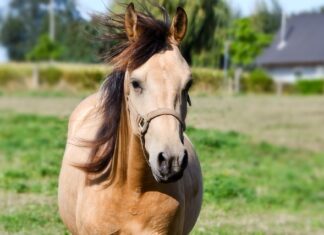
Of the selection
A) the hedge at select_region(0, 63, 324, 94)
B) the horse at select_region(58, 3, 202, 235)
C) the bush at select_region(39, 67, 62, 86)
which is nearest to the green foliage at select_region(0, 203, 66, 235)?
the horse at select_region(58, 3, 202, 235)

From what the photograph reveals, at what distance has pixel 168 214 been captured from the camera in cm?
431

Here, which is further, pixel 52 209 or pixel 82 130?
pixel 52 209

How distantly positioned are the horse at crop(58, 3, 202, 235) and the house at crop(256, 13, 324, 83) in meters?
62.4

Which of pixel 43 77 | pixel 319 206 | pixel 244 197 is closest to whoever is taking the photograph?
pixel 244 197

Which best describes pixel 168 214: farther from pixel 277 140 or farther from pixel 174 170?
pixel 277 140

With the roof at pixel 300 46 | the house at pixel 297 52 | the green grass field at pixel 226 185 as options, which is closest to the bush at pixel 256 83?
the house at pixel 297 52

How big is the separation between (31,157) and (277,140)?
22.7 ft

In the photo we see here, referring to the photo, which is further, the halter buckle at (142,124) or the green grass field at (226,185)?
the green grass field at (226,185)

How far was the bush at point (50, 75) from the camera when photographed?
41.1 meters

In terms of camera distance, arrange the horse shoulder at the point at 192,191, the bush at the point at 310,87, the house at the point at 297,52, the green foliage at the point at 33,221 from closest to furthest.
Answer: the horse shoulder at the point at 192,191, the green foliage at the point at 33,221, the bush at the point at 310,87, the house at the point at 297,52

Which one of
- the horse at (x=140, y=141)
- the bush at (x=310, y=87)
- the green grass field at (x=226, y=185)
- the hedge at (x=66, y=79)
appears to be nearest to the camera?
the horse at (x=140, y=141)

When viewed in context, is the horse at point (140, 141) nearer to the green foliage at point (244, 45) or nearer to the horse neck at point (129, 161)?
the horse neck at point (129, 161)

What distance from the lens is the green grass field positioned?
27.3ft

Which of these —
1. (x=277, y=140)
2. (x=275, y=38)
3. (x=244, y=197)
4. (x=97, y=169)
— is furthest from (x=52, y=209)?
(x=275, y=38)
